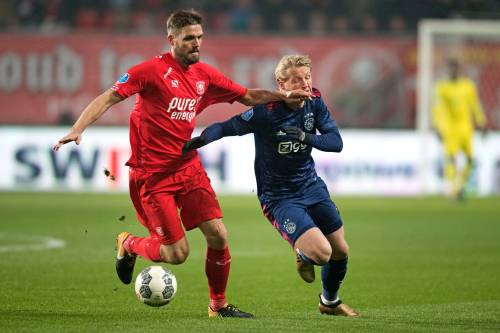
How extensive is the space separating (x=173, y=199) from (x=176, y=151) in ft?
1.11

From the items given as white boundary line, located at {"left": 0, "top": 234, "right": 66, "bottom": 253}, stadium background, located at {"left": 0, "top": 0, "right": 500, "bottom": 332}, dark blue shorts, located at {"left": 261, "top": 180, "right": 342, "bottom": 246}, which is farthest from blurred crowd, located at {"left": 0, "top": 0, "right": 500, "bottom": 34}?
dark blue shorts, located at {"left": 261, "top": 180, "right": 342, "bottom": 246}

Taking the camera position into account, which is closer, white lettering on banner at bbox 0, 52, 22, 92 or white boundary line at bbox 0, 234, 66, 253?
white boundary line at bbox 0, 234, 66, 253

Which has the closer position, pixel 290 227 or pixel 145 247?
pixel 290 227

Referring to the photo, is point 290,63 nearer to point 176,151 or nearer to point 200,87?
point 200,87

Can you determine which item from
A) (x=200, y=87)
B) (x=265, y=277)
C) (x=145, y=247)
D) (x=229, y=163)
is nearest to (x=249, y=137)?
(x=229, y=163)

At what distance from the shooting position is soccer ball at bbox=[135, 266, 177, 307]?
7465 mm

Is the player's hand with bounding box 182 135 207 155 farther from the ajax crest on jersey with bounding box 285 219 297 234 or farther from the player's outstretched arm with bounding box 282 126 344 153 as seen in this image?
the ajax crest on jersey with bounding box 285 219 297 234

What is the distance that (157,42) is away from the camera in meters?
21.5

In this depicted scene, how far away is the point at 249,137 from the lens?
65.2 feet

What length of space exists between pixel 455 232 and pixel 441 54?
8383mm

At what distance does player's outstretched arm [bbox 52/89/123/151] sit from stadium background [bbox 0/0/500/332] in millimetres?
3934

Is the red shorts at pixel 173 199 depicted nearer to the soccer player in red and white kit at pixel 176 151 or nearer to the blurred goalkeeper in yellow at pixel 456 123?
the soccer player in red and white kit at pixel 176 151

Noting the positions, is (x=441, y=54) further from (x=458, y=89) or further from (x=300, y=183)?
(x=300, y=183)

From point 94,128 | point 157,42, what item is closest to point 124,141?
point 94,128
